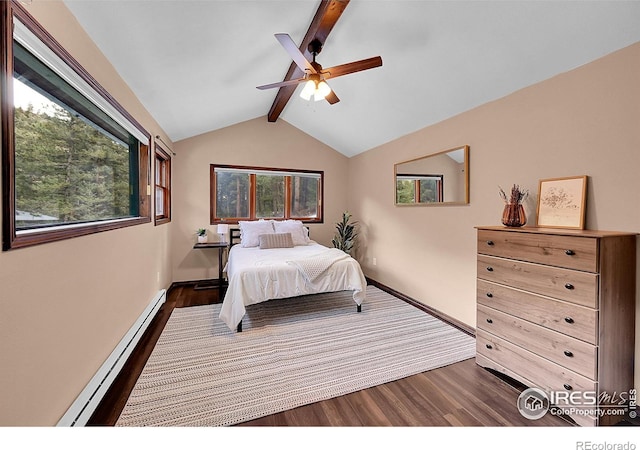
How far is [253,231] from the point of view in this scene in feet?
14.0

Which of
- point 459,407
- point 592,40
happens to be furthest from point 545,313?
point 592,40

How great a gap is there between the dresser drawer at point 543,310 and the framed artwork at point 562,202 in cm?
62

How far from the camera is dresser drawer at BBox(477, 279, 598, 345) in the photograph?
1553 mm

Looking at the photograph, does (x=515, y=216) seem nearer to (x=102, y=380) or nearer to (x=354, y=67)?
(x=354, y=67)

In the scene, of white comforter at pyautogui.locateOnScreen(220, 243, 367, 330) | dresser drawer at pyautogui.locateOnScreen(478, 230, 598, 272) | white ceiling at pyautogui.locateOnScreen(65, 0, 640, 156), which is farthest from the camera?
white comforter at pyautogui.locateOnScreen(220, 243, 367, 330)

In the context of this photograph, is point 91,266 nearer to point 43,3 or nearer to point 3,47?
point 3,47

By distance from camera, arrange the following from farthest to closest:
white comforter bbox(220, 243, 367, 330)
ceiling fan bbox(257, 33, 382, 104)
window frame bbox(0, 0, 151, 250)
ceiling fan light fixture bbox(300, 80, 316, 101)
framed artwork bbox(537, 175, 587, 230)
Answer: white comforter bbox(220, 243, 367, 330), ceiling fan light fixture bbox(300, 80, 316, 101), ceiling fan bbox(257, 33, 382, 104), framed artwork bbox(537, 175, 587, 230), window frame bbox(0, 0, 151, 250)

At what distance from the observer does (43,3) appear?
1.31m

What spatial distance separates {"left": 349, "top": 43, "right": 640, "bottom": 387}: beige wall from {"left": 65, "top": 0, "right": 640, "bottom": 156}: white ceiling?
0.60 ft

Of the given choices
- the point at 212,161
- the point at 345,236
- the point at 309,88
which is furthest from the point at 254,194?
the point at 309,88

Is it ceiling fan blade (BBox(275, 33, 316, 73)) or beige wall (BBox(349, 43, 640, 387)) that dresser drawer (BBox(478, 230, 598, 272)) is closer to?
beige wall (BBox(349, 43, 640, 387))

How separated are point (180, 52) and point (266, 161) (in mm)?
2690

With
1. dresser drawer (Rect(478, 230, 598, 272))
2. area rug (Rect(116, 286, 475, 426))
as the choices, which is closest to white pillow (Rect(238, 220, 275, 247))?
area rug (Rect(116, 286, 475, 426))

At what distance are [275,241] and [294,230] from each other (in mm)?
530
